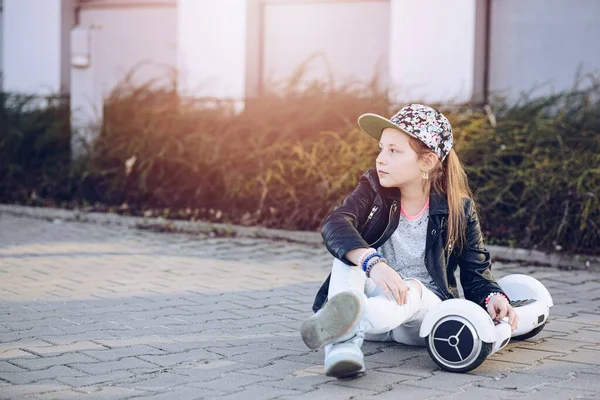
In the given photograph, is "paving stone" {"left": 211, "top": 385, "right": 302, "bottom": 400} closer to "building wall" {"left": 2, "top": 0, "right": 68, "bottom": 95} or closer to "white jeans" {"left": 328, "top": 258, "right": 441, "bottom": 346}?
"white jeans" {"left": 328, "top": 258, "right": 441, "bottom": 346}

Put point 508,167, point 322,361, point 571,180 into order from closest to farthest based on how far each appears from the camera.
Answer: point 322,361
point 571,180
point 508,167

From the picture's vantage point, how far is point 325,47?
420 inches

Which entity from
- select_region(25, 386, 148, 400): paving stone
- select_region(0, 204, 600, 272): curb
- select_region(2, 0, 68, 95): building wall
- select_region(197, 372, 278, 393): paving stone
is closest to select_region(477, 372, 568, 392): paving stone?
select_region(197, 372, 278, 393): paving stone

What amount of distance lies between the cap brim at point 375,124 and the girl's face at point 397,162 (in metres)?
0.05

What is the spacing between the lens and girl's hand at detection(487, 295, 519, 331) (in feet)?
13.0

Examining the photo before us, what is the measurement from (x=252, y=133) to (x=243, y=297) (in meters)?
3.75

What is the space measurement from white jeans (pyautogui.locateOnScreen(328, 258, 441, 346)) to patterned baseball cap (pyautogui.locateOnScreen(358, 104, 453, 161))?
0.60 metres

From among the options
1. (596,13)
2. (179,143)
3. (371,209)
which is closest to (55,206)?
(179,143)

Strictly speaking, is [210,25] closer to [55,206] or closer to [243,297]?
[55,206]

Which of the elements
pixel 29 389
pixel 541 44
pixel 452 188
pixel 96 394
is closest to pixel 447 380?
pixel 452 188

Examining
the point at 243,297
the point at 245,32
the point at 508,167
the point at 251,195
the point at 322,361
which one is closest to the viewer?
the point at 322,361

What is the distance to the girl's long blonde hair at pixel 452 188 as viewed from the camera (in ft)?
13.4

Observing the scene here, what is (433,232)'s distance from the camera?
4.11 meters

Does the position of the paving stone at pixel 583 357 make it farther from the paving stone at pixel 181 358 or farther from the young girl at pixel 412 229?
the paving stone at pixel 181 358
